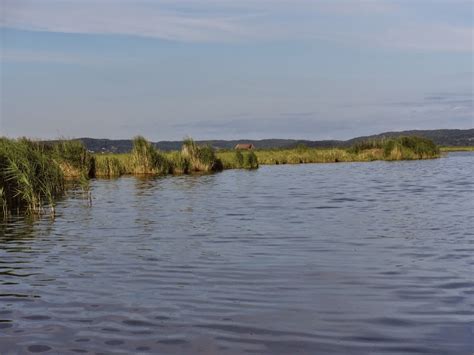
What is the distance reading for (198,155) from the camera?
44.8m

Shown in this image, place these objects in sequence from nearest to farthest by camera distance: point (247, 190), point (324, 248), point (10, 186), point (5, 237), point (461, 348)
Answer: point (461, 348) < point (324, 248) < point (5, 237) < point (10, 186) < point (247, 190)

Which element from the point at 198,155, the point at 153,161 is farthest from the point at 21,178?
the point at 198,155

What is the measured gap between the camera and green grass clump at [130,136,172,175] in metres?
40.7

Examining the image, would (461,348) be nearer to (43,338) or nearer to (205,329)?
(205,329)

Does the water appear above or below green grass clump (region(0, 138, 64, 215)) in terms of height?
below

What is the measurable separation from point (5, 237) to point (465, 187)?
19.8 meters

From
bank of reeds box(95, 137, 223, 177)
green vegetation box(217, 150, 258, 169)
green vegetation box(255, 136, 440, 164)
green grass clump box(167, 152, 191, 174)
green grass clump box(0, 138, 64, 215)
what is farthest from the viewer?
green vegetation box(255, 136, 440, 164)

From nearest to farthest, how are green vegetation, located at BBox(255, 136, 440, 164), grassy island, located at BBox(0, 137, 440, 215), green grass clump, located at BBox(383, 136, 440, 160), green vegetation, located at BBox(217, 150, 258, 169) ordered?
grassy island, located at BBox(0, 137, 440, 215)
green vegetation, located at BBox(217, 150, 258, 169)
green vegetation, located at BBox(255, 136, 440, 164)
green grass clump, located at BBox(383, 136, 440, 160)

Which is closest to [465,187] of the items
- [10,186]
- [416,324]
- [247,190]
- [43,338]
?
[247,190]

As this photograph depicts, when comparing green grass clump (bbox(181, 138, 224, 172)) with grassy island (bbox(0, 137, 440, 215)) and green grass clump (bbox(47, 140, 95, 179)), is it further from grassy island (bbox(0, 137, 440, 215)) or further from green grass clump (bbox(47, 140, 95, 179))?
green grass clump (bbox(47, 140, 95, 179))

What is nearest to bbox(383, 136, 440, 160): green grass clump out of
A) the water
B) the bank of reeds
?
the bank of reeds

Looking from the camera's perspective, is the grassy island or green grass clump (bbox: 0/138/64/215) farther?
the grassy island

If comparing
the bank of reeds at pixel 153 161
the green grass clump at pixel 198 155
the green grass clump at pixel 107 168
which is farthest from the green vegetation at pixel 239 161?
the green grass clump at pixel 107 168

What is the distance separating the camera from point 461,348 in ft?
18.3
